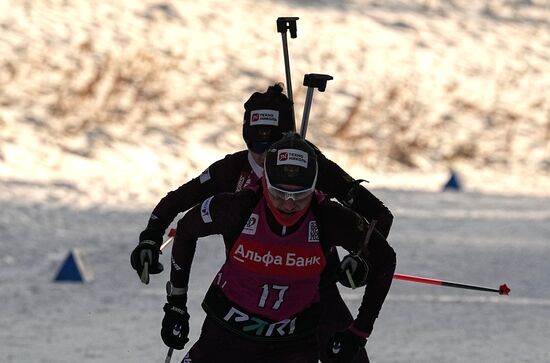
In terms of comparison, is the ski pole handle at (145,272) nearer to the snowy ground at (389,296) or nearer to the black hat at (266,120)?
the black hat at (266,120)

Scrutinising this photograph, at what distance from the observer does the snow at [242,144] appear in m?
8.16

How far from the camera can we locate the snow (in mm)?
8164

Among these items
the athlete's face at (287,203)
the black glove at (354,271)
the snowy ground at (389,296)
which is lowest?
the snowy ground at (389,296)

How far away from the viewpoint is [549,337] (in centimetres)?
781

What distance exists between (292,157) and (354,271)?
0.46 metres

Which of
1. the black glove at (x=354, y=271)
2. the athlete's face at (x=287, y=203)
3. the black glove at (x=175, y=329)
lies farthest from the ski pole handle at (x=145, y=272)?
the black glove at (x=354, y=271)

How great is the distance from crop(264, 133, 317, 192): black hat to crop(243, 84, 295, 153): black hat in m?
0.76

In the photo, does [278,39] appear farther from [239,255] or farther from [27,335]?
[239,255]

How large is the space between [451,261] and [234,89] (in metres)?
7.14

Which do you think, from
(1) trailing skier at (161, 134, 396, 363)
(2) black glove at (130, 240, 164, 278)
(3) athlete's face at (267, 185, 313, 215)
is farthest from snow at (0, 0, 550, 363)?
(3) athlete's face at (267, 185, 313, 215)

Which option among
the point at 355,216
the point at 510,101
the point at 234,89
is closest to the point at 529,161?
the point at 510,101

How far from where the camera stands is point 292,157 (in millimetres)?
4555

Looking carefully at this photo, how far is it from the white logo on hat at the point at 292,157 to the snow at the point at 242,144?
2.83 m

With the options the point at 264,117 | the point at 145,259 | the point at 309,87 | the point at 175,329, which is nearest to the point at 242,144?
the point at 264,117
